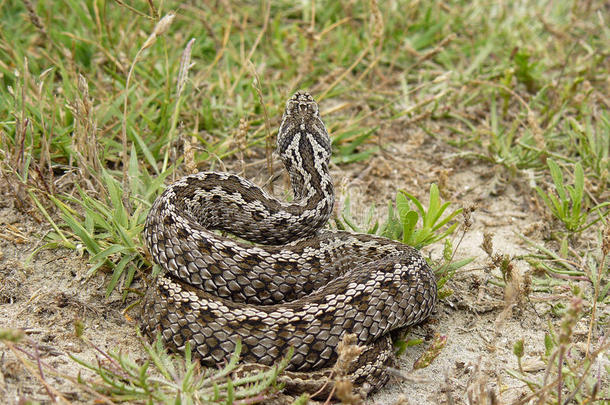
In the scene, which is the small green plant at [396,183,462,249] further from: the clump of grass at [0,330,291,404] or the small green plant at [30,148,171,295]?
the small green plant at [30,148,171,295]

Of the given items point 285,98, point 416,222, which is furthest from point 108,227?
point 285,98

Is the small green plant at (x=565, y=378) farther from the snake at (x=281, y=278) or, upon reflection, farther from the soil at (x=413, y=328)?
the snake at (x=281, y=278)

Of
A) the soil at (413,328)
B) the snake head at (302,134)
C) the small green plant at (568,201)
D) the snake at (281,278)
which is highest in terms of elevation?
the snake head at (302,134)

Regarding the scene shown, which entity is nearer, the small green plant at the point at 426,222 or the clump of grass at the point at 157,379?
the clump of grass at the point at 157,379

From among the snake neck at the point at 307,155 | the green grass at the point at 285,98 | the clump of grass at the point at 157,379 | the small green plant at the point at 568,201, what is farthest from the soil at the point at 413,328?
the snake neck at the point at 307,155

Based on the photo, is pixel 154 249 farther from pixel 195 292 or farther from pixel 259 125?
pixel 259 125
